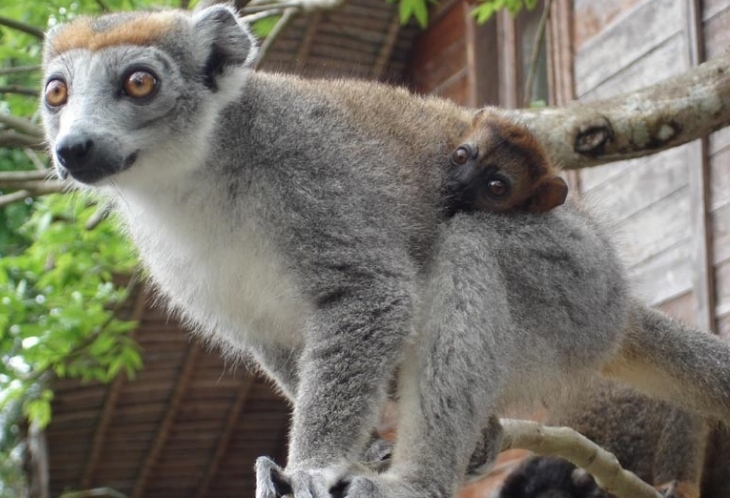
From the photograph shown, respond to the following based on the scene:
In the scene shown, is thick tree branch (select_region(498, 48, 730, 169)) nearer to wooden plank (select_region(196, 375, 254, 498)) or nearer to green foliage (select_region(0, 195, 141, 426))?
green foliage (select_region(0, 195, 141, 426))

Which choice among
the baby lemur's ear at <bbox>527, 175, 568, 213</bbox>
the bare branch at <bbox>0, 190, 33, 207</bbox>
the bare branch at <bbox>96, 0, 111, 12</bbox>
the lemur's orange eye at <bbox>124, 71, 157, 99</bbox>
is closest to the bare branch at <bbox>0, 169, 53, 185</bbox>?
the bare branch at <bbox>0, 190, 33, 207</bbox>

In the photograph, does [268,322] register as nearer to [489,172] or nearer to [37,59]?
[489,172]

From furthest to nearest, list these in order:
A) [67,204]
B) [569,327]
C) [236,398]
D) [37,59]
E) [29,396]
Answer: [236,398] < [29,396] < [37,59] < [67,204] < [569,327]

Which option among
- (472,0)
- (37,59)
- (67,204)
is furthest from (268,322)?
(472,0)

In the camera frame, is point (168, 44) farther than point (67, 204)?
No

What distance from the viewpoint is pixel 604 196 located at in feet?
43.5

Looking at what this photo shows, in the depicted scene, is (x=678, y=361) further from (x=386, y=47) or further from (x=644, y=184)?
(x=386, y=47)

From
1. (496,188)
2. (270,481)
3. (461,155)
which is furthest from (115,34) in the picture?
(270,481)

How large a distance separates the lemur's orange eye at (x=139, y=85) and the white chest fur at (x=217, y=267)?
0.58 metres

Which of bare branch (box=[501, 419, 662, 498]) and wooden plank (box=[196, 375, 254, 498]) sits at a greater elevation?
bare branch (box=[501, 419, 662, 498])

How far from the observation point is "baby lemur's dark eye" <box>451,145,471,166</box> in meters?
7.43

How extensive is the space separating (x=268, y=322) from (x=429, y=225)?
1034mm

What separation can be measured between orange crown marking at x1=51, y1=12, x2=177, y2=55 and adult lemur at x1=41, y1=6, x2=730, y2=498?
1cm

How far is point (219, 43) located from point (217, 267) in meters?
1.24
